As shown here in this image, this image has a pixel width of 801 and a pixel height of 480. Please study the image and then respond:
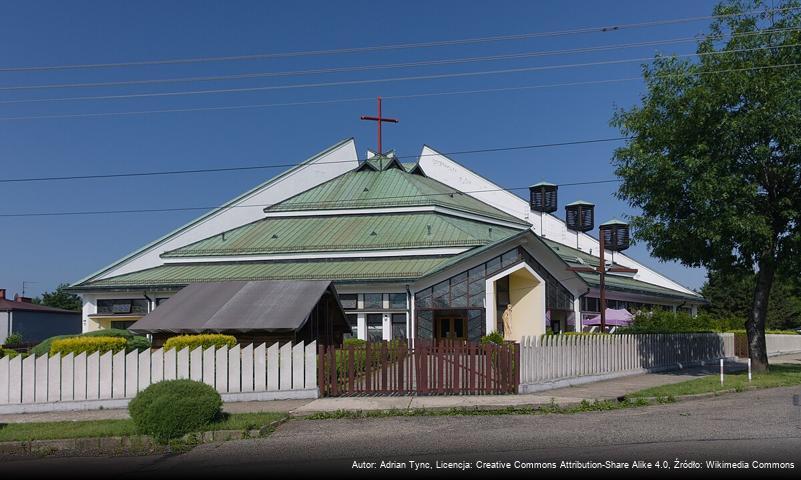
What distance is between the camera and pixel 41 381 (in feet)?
51.7

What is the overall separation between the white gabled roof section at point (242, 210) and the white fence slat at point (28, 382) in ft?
85.5

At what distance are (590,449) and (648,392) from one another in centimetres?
813

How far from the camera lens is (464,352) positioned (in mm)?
16750

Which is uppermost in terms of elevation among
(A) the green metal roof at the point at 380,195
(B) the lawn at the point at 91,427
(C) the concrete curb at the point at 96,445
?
(A) the green metal roof at the point at 380,195

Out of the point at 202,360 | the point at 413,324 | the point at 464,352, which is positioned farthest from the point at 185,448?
the point at 413,324

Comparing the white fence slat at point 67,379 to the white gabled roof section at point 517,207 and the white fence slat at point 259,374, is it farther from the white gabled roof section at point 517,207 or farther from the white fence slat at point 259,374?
the white gabled roof section at point 517,207

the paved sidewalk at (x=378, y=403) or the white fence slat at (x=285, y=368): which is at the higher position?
the white fence slat at (x=285, y=368)

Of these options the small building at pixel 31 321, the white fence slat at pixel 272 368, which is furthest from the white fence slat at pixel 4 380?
the small building at pixel 31 321

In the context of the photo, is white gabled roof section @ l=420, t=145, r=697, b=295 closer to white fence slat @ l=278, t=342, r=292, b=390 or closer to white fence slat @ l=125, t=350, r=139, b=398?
white fence slat @ l=278, t=342, r=292, b=390

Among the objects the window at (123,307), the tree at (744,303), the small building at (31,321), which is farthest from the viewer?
the tree at (744,303)

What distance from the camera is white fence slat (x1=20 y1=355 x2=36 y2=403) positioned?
616 inches

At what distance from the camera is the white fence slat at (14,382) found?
15.5m

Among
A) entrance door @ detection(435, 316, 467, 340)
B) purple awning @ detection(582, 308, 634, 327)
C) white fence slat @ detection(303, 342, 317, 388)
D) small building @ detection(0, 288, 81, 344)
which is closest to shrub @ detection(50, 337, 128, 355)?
white fence slat @ detection(303, 342, 317, 388)

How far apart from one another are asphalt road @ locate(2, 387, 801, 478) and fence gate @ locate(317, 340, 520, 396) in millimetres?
2886
